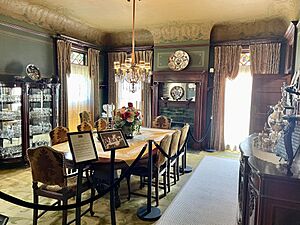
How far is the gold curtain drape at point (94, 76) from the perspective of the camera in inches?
275

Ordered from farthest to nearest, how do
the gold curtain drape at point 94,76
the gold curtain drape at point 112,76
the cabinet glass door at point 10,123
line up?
1. the gold curtain drape at point 112,76
2. the gold curtain drape at point 94,76
3. the cabinet glass door at point 10,123

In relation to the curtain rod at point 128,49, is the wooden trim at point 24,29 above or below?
below

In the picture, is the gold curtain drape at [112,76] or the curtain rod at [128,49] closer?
the curtain rod at [128,49]

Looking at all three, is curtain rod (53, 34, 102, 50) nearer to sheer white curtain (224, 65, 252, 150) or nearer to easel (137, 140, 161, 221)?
sheer white curtain (224, 65, 252, 150)

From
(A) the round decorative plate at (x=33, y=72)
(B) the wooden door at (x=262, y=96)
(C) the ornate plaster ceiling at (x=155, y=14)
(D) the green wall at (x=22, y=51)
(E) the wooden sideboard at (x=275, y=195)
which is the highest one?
(C) the ornate plaster ceiling at (x=155, y=14)

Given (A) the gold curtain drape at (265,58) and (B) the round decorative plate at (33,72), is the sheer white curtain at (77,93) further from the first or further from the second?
(A) the gold curtain drape at (265,58)

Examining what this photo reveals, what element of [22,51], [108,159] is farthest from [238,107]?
[22,51]

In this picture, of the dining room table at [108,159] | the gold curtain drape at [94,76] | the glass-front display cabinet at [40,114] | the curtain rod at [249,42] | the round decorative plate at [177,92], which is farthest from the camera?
the gold curtain drape at [94,76]

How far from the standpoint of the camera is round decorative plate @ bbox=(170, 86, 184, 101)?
6.84 metres

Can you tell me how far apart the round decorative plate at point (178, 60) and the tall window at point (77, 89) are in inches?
96.7

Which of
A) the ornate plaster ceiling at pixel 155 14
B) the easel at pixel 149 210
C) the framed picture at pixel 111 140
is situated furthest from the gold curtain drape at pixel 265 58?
the framed picture at pixel 111 140

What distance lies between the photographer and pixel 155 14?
5.62 m

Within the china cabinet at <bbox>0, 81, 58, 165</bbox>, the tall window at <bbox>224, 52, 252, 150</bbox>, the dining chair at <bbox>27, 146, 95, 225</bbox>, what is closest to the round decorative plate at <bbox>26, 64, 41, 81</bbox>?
the china cabinet at <bbox>0, 81, 58, 165</bbox>

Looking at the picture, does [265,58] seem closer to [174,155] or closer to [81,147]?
[174,155]
